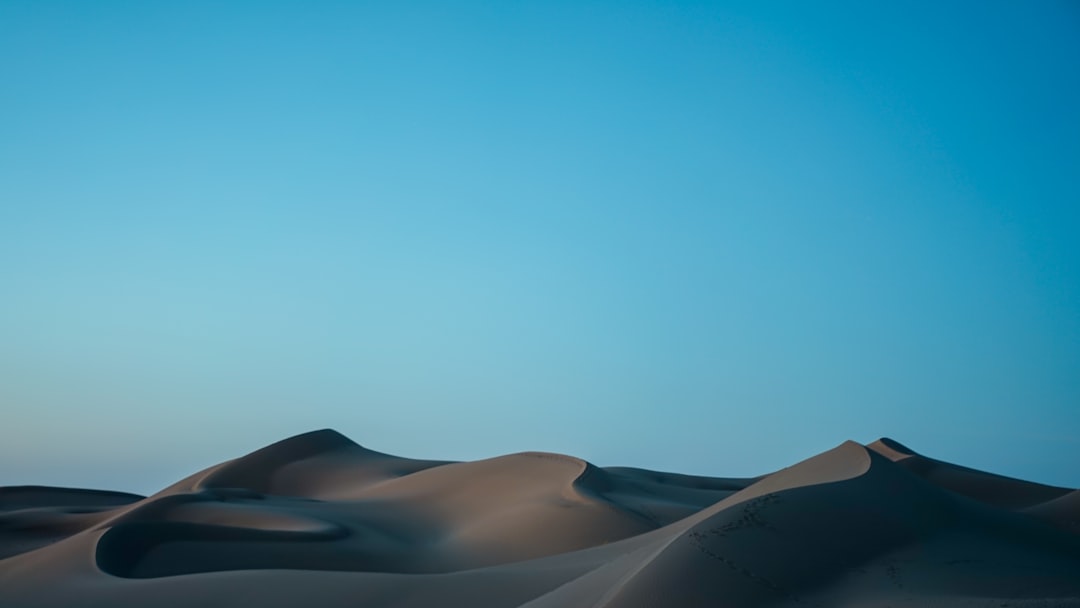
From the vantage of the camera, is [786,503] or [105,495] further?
[105,495]

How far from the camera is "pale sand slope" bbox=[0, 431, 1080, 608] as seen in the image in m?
11.6

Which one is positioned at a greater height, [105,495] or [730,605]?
[105,495]

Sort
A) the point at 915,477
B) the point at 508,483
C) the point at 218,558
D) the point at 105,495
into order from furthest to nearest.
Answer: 1. the point at 105,495
2. the point at 508,483
3. the point at 218,558
4. the point at 915,477

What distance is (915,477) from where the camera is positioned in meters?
17.5

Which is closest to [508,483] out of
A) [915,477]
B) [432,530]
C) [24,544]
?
[432,530]

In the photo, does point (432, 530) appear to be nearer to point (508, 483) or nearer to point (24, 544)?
point (508, 483)

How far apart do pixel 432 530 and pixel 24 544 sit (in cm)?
1176

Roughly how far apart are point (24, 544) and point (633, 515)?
17.1 metres

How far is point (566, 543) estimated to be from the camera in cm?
2395

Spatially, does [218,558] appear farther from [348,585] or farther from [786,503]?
[786,503]

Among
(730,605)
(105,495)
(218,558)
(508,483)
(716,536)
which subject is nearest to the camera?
(730,605)

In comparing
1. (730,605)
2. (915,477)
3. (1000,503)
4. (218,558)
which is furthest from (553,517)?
(1000,503)

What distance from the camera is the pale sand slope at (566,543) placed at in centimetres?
1159

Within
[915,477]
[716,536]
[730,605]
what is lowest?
[730,605]
